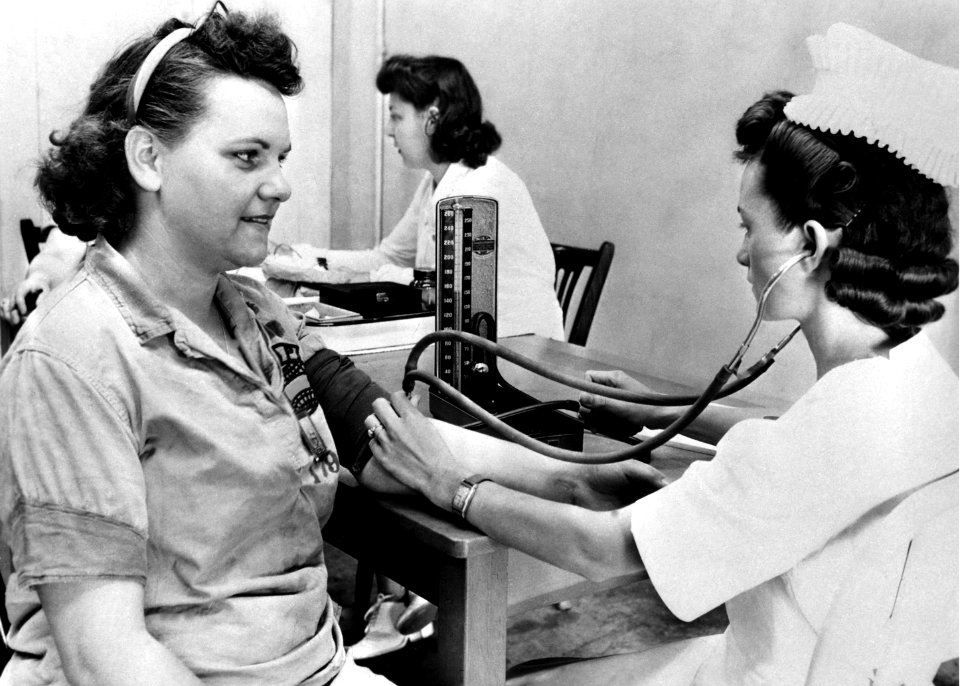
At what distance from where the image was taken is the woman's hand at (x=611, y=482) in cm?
113

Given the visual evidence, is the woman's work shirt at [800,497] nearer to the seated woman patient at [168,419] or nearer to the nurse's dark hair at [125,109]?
the seated woman patient at [168,419]

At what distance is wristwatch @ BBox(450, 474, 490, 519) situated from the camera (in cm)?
101

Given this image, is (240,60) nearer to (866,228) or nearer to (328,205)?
(866,228)

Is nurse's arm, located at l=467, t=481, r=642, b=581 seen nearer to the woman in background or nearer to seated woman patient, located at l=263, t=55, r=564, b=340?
seated woman patient, located at l=263, t=55, r=564, b=340

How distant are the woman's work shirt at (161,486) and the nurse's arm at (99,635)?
0.9 inches

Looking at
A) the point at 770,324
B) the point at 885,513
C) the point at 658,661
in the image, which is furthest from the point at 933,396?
the point at 770,324

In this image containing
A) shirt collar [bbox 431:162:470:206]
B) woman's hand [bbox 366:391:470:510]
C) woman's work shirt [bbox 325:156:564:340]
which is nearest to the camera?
woman's hand [bbox 366:391:470:510]

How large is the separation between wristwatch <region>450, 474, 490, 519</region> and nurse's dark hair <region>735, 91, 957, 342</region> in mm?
422

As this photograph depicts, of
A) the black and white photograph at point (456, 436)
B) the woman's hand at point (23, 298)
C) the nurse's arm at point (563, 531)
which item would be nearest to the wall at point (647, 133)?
the black and white photograph at point (456, 436)

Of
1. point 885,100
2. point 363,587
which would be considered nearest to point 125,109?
point 885,100

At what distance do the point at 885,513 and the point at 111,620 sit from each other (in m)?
0.72

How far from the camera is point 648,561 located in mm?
934

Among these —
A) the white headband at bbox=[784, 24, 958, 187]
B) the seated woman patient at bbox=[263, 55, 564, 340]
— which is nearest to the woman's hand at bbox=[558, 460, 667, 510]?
the white headband at bbox=[784, 24, 958, 187]

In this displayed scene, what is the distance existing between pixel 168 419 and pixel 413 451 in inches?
11.7
